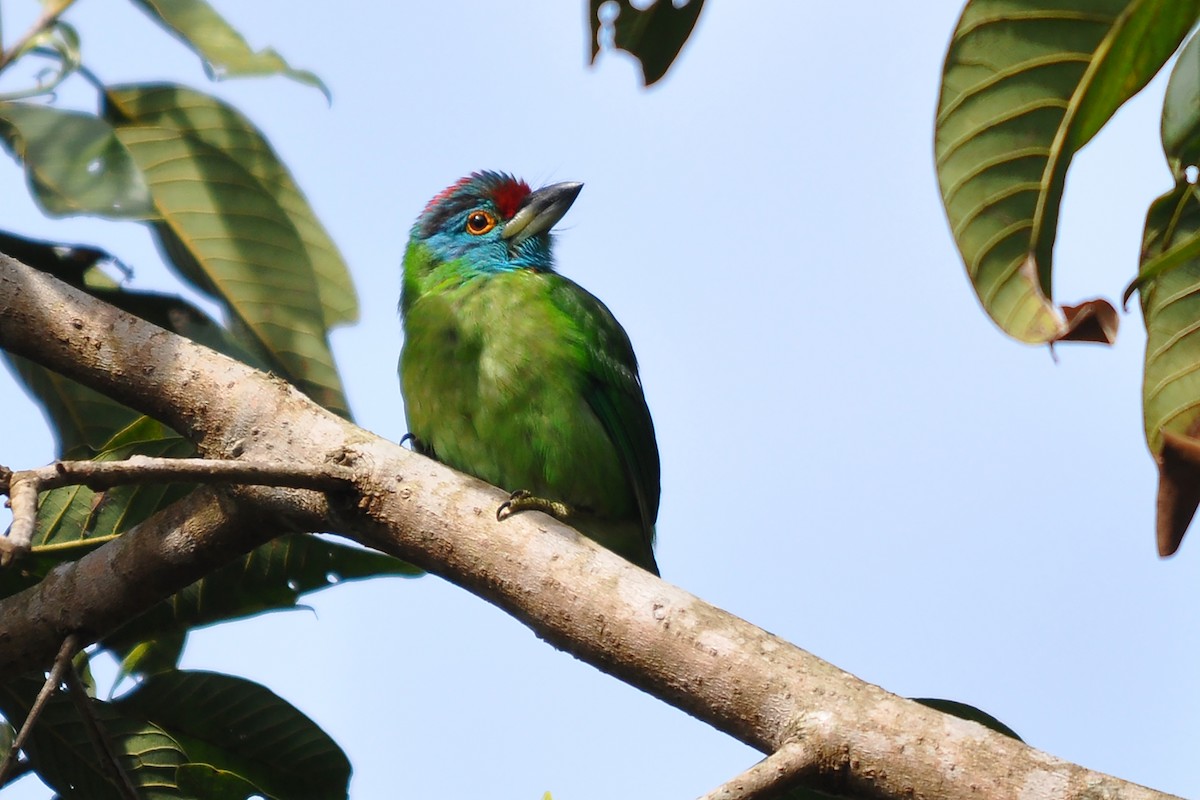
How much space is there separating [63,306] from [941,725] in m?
1.50

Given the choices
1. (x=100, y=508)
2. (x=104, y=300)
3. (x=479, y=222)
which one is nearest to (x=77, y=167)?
(x=104, y=300)

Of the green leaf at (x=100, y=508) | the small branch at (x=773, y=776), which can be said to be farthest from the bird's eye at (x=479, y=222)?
the small branch at (x=773, y=776)

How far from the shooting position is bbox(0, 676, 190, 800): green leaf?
216 centimetres

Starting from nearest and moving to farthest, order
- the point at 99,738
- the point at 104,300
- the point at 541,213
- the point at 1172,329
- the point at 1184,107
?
1. the point at 1184,107
2. the point at 1172,329
3. the point at 99,738
4. the point at 104,300
5. the point at 541,213

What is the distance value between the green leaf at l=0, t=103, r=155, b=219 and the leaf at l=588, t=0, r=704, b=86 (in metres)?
0.94

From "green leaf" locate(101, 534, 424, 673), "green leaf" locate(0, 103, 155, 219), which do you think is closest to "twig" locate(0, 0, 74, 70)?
"green leaf" locate(0, 103, 155, 219)

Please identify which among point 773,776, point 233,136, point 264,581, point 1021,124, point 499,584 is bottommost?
point 773,776

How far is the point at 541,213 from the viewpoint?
4336 mm

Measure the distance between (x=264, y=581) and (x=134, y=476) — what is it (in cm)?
70

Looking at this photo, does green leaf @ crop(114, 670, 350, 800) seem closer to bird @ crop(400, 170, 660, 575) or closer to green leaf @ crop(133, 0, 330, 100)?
bird @ crop(400, 170, 660, 575)

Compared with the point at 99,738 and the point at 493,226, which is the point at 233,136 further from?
the point at 493,226

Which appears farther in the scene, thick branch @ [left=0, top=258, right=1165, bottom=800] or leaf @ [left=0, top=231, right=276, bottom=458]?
leaf @ [left=0, top=231, right=276, bottom=458]

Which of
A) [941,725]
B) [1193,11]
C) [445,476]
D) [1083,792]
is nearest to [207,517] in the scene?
[445,476]

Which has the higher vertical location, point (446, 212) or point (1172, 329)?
point (446, 212)
